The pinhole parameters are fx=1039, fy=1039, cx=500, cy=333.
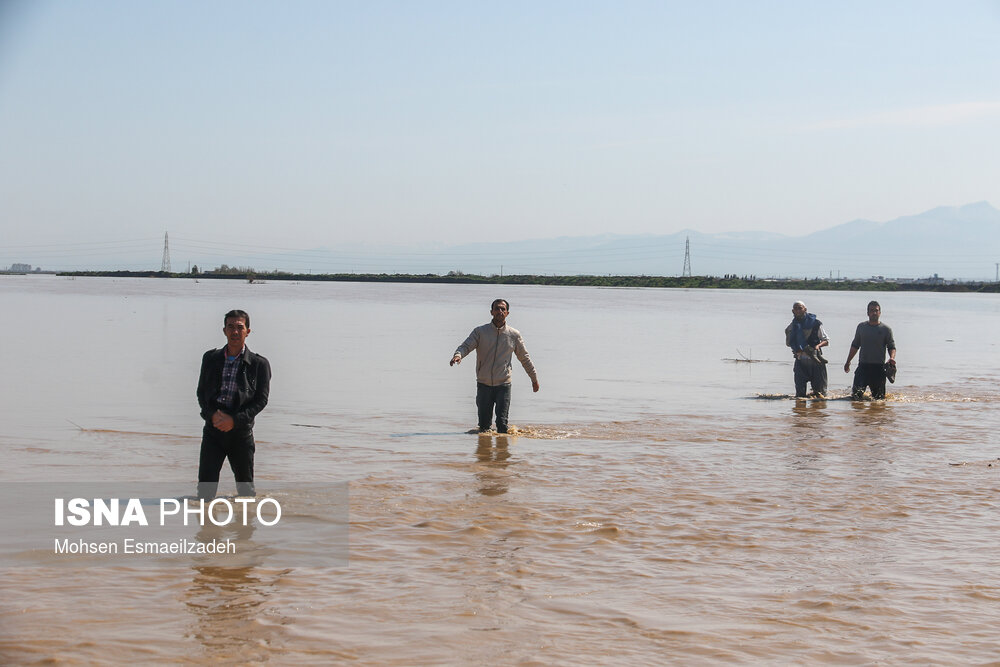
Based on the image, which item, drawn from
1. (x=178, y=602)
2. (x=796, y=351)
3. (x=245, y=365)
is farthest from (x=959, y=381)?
(x=178, y=602)

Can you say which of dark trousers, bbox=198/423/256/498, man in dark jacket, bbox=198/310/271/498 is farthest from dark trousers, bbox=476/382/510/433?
man in dark jacket, bbox=198/310/271/498

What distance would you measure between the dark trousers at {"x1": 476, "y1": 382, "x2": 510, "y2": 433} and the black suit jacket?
4675 millimetres

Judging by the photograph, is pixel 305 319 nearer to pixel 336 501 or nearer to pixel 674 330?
pixel 674 330

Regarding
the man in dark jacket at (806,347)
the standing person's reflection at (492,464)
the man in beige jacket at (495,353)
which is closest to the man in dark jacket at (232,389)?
the standing person's reflection at (492,464)

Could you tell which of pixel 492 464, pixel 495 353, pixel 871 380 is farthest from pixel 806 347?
pixel 492 464

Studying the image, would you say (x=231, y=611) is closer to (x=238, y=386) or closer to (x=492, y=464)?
(x=238, y=386)

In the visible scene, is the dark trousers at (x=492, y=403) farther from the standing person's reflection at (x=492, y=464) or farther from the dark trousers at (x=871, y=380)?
the dark trousers at (x=871, y=380)

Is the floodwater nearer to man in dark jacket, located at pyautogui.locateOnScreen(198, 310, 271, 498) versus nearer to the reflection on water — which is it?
the reflection on water

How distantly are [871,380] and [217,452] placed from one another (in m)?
12.0

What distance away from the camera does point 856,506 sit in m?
8.86

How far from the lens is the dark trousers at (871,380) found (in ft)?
55.1

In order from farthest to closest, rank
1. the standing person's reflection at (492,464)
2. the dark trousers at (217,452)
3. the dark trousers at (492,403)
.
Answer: the dark trousers at (492,403)
the standing person's reflection at (492,464)
the dark trousers at (217,452)

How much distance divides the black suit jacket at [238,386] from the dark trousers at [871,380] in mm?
11667

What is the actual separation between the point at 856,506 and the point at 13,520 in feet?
22.2
